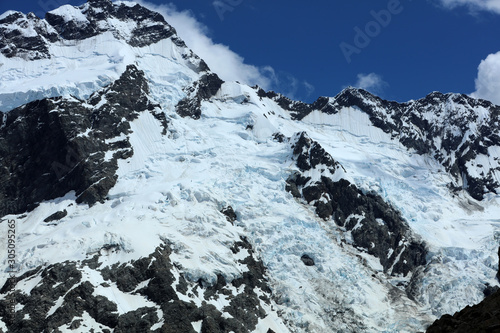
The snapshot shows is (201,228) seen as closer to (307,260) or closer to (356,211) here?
(307,260)

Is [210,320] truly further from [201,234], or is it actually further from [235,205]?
[235,205]

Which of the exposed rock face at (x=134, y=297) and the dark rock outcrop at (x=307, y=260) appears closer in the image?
the exposed rock face at (x=134, y=297)

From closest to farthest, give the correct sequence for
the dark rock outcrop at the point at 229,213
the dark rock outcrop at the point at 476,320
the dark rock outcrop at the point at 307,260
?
1. the dark rock outcrop at the point at 476,320
2. the dark rock outcrop at the point at 307,260
3. the dark rock outcrop at the point at 229,213

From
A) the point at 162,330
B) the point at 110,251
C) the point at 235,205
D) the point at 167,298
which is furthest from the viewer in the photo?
the point at 235,205

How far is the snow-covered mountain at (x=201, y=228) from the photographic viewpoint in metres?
115

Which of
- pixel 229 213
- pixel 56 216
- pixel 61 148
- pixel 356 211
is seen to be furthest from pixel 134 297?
pixel 356 211

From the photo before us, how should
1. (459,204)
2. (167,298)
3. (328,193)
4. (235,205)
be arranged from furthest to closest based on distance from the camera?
(459,204), (328,193), (235,205), (167,298)

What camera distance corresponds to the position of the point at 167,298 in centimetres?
11462

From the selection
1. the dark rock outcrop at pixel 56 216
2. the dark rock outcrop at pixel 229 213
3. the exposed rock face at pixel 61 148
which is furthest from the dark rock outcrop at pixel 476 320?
the exposed rock face at pixel 61 148

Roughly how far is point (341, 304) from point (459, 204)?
85144mm

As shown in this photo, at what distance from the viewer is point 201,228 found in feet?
454

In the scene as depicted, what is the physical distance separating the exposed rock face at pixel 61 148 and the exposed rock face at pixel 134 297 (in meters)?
38.0

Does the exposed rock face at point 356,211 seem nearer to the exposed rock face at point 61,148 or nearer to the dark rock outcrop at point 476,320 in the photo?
the exposed rock face at point 61,148

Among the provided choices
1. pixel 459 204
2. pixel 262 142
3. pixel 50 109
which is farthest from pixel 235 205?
pixel 459 204
